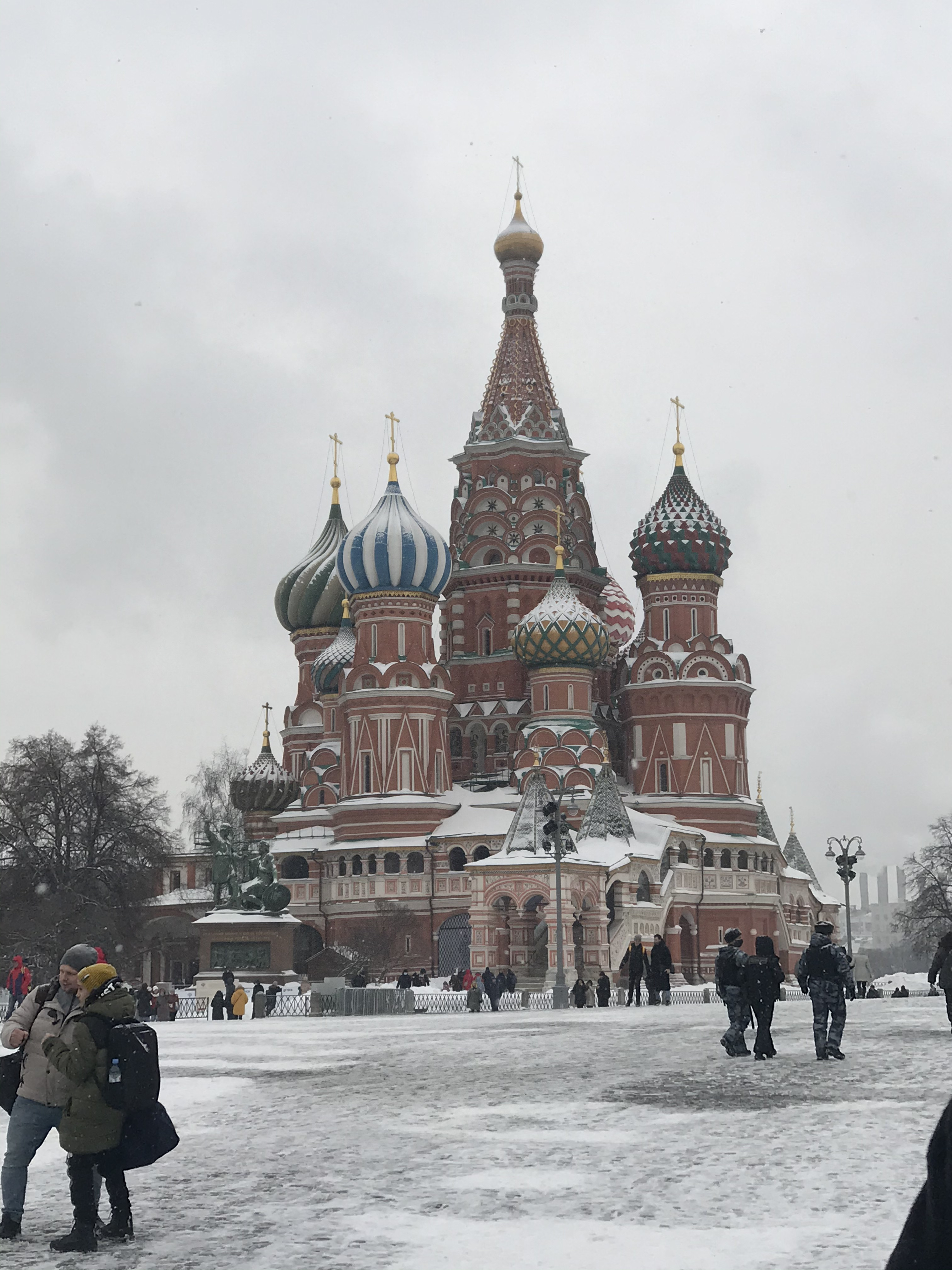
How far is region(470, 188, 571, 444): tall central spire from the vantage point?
223ft

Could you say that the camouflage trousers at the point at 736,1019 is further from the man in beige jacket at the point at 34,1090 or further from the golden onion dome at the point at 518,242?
the golden onion dome at the point at 518,242

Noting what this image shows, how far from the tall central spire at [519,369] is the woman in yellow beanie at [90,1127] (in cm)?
6008

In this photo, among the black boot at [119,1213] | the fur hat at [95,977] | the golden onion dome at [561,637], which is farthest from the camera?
the golden onion dome at [561,637]

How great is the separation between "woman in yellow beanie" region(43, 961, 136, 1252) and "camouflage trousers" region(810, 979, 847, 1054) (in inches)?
343

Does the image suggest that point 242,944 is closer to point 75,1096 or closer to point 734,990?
point 734,990

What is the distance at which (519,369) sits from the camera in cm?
6881

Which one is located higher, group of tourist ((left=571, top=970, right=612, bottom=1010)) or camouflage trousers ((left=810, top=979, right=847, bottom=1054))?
camouflage trousers ((left=810, top=979, right=847, bottom=1054))

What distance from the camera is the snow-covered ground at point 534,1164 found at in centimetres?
726

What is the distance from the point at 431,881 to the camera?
58312 mm

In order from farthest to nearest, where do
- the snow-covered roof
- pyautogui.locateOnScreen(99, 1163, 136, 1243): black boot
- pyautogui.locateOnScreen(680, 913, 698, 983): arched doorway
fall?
the snow-covered roof → pyautogui.locateOnScreen(680, 913, 698, 983): arched doorway → pyautogui.locateOnScreen(99, 1163, 136, 1243): black boot

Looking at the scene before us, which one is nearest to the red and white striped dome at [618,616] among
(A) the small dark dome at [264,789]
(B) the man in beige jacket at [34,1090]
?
(A) the small dark dome at [264,789]

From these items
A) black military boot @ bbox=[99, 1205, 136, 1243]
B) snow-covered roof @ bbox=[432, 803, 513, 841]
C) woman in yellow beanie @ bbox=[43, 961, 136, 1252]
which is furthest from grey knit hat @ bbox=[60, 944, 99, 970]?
snow-covered roof @ bbox=[432, 803, 513, 841]

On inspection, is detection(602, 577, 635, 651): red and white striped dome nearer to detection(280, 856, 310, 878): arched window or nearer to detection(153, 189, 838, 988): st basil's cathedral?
detection(153, 189, 838, 988): st basil's cathedral

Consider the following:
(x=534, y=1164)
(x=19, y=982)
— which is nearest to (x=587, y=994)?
(x=19, y=982)
